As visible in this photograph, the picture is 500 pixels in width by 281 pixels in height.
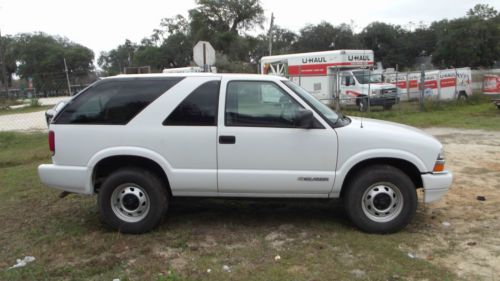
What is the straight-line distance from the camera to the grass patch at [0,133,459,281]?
13.7 feet

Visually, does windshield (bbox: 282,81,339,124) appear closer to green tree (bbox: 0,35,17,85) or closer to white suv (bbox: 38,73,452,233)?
white suv (bbox: 38,73,452,233)

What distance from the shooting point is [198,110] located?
507cm

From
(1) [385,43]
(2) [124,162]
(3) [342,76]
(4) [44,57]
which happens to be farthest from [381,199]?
(4) [44,57]

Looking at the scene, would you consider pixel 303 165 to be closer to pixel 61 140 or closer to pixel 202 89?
pixel 202 89

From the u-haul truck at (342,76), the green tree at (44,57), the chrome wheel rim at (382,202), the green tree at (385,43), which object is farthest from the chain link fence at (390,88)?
the green tree at (44,57)

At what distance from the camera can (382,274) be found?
4.08 metres

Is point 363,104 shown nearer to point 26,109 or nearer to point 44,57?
point 26,109

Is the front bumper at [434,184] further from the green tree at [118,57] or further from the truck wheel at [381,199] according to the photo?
the green tree at [118,57]

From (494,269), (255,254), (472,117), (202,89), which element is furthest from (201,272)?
(472,117)

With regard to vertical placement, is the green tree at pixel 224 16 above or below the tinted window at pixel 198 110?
above

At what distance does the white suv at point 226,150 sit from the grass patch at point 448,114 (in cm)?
1105

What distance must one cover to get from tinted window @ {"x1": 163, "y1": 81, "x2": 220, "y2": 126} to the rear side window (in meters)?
0.28

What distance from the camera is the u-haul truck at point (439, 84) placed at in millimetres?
23219

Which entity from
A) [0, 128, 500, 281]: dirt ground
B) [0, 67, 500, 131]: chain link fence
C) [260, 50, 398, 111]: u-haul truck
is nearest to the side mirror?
[0, 128, 500, 281]: dirt ground
